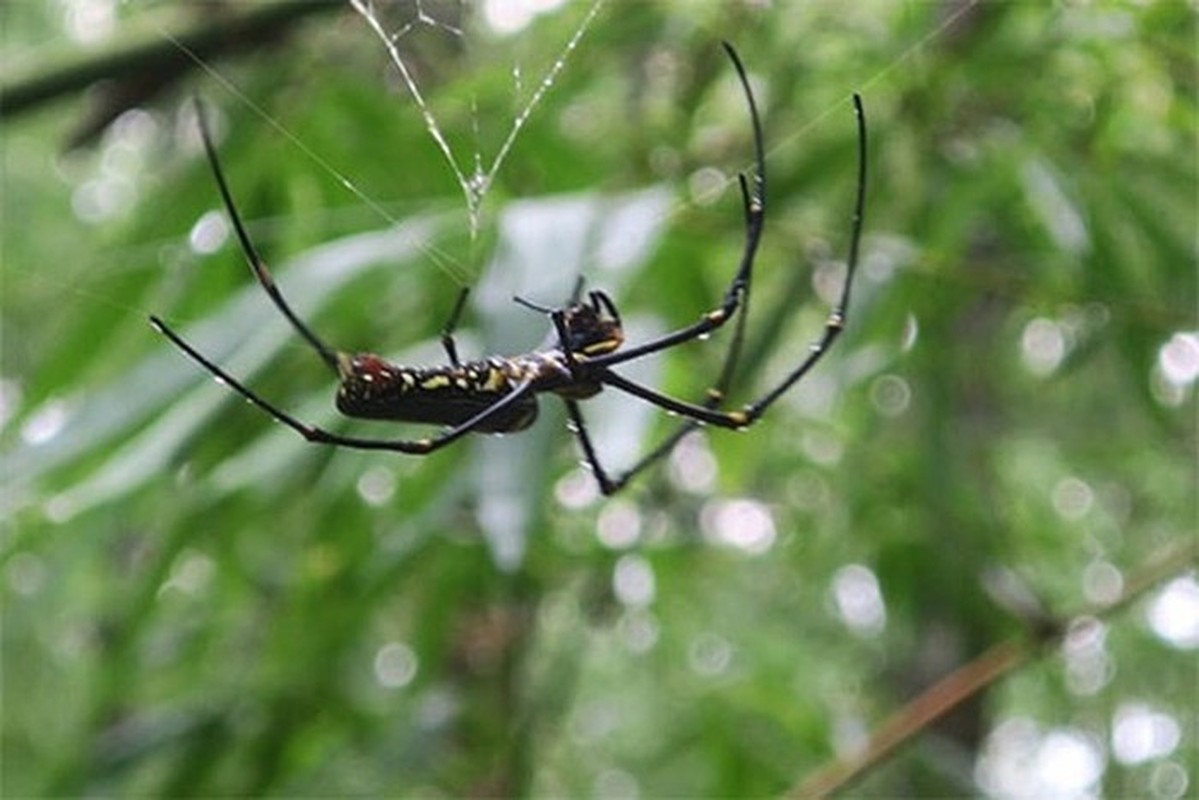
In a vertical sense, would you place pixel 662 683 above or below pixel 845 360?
below

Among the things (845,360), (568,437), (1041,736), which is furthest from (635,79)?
(1041,736)

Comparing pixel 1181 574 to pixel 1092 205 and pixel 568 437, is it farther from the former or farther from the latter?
pixel 568 437

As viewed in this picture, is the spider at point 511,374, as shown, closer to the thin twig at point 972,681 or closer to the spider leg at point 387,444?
the spider leg at point 387,444

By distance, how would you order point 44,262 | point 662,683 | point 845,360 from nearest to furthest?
point 845,360 → point 662,683 → point 44,262

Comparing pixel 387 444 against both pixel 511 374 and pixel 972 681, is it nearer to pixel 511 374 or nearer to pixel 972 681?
pixel 511 374

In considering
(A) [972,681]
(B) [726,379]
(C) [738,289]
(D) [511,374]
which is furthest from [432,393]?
(A) [972,681]

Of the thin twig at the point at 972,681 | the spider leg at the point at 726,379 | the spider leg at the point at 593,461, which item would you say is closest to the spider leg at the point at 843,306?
the spider leg at the point at 726,379

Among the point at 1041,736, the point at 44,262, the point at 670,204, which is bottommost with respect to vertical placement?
the point at 1041,736
